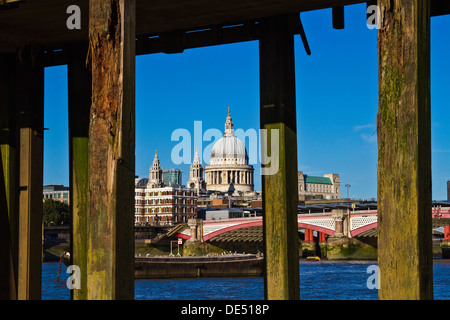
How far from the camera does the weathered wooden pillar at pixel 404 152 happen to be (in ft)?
15.8

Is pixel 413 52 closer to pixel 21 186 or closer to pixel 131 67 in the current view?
pixel 131 67

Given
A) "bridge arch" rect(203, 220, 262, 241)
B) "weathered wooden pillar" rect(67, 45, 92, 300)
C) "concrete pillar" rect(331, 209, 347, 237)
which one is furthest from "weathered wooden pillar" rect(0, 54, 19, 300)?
"concrete pillar" rect(331, 209, 347, 237)

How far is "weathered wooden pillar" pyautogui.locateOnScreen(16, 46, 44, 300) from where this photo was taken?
31.6 ft

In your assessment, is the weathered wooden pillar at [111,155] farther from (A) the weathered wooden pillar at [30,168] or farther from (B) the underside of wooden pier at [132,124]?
(A) the weathered wooden pillar at [30,168]

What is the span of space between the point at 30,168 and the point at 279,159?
12.8 ft

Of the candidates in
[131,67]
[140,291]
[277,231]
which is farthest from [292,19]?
[140,291]

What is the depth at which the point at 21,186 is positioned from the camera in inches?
390

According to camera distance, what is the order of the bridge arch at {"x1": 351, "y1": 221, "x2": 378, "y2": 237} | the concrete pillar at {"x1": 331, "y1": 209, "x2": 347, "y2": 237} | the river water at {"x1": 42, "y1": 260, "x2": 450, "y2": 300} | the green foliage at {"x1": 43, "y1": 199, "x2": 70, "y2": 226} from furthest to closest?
the green foliage at {"x1": 43, "y1": 199, "x2": 70, "y2": 226} → the concrete pillar at {"x1": 331, "y1": 209, "x2": 347, "y2": 237} → the bridge arch at {"x1": 351, "y1": 221, "x2": 378, "y2": 237} → the river water at {"x1": 42, "y1": 260, "x2": 450, "y2": 300}

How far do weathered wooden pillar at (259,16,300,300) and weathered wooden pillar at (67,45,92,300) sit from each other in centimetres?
262

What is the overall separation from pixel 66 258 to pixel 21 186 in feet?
178

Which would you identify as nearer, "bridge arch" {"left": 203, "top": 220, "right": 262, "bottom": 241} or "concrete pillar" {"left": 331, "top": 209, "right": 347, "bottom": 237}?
"bridge arch" {"left": 203, "top": 220, "right": 262, "bottom": 241}

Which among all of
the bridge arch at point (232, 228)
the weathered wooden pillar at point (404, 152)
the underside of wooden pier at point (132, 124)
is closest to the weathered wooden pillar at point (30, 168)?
the underside of wooden pier at point (132, 124)

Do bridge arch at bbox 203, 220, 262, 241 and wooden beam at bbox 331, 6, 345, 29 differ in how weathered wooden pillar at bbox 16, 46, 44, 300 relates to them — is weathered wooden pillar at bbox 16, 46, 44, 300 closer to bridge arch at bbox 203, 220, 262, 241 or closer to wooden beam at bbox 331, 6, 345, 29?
Answer: wooden beam at bbox 331, 6, 345, 29

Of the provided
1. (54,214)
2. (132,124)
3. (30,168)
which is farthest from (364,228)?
(132,124)
